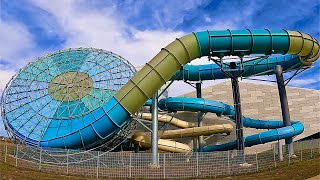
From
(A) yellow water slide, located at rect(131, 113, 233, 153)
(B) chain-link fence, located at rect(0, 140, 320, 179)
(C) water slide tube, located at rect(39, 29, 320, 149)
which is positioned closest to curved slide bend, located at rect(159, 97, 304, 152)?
(A) yellow water slide, located at rect(131, 113, 233, 153)

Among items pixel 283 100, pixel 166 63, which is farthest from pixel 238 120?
pixel 166 63

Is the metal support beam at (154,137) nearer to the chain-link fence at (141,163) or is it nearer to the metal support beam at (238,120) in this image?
the chain-link fence at (141,163)

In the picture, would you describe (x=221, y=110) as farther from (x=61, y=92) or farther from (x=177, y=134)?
(x=61, y=92)

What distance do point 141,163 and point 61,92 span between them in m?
12.0

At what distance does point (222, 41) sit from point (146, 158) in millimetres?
11520

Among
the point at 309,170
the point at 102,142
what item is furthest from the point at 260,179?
the point at 102,142

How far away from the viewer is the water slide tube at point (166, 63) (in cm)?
3053

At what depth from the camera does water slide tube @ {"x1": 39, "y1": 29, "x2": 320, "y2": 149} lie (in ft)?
100

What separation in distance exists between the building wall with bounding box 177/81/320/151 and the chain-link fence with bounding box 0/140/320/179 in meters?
21.7

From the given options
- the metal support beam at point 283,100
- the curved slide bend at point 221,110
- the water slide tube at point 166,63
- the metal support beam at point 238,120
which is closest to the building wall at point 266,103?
the curved slide bend at point 221,110

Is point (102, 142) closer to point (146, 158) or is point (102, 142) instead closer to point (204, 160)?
point (146, 158)

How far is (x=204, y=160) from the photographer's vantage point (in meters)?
26.6

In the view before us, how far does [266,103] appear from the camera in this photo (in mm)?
52375

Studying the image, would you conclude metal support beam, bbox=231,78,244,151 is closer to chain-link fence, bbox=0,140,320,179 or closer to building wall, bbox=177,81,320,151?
chain-link fence, bbox=0,140,320,179
